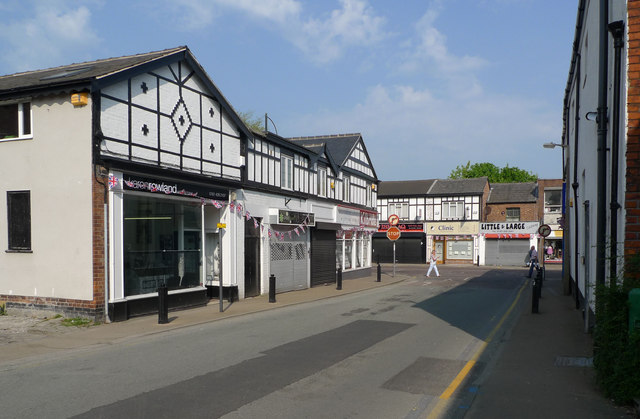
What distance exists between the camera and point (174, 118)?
15.3 meters

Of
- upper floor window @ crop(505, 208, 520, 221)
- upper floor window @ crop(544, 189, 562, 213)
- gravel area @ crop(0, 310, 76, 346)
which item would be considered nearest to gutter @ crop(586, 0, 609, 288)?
gravel area @ crop(0, 310, 76, 346)

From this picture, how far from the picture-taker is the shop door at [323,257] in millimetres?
24344

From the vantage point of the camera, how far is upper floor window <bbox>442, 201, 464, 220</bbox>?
5097 centimetres

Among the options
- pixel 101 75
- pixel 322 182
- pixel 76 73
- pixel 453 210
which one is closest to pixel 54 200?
pixel 101 75

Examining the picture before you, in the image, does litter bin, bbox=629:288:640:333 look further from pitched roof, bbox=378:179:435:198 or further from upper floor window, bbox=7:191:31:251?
pitched roof, bbox=378:179:435:198

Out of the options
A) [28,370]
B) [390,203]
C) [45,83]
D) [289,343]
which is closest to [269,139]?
[45,83]

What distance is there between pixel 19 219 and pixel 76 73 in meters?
4.00

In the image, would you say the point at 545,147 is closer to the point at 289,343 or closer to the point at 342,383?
the point at 289,343

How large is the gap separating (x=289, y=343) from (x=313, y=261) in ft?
45.1

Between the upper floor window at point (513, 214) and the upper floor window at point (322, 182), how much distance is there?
31.0m

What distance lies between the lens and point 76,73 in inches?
553

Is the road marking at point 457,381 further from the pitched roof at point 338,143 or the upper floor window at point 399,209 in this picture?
the upper floor window at point 399,209

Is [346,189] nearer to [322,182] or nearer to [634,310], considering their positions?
[322,182]

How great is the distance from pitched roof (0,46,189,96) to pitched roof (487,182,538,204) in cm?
4231
